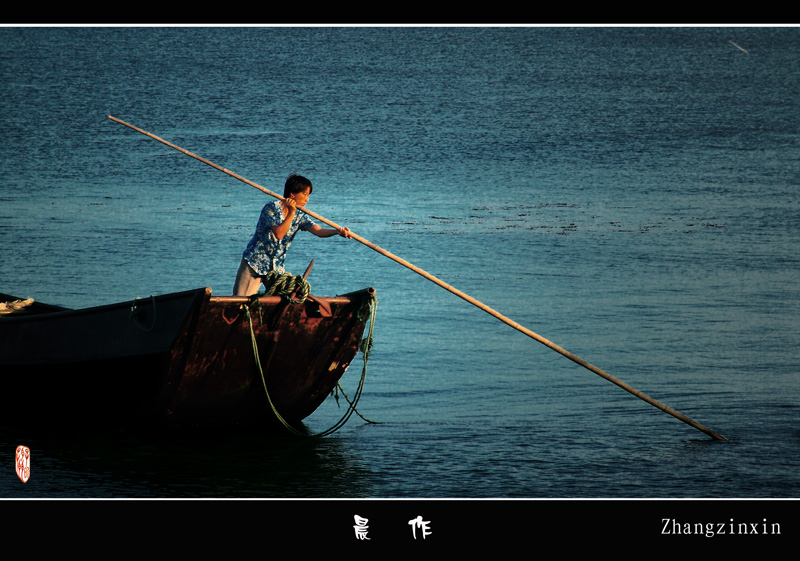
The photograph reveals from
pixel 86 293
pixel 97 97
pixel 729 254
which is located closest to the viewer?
pixel 86 293

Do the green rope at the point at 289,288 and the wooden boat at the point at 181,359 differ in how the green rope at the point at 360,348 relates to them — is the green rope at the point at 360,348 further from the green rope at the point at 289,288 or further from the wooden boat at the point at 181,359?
the green rope at the point at 289,288

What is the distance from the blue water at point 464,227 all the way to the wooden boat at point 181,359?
0.85 ft

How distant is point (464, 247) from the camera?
1527 cm

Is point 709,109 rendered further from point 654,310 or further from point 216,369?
point 216,369

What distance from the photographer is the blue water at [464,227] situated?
6.62 meters

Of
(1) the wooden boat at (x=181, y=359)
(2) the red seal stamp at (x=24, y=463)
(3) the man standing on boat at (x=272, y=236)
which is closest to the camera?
(2) the red seal stamp at (x=24, y=463)

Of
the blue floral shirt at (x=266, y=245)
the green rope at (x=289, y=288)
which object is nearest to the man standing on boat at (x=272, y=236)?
the blue floral shirt at (x=266, y=245)

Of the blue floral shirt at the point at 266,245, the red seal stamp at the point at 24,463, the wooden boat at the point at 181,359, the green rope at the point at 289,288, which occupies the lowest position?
the red seal stamp at the point at 24,463

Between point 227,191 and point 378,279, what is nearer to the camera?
point 378,279

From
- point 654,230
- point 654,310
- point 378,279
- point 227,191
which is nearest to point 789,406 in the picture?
point 654,310

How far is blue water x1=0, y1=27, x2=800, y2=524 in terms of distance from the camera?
6617mm

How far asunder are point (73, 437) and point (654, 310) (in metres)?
6.27

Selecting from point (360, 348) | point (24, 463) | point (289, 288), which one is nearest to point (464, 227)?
point (360, 348)

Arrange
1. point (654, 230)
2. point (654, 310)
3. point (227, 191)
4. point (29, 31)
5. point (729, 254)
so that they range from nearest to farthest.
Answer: point (654, 310), point (729, 254), point (654, 230), point (227, 191), point (29, 31)
